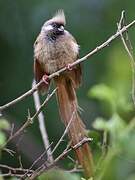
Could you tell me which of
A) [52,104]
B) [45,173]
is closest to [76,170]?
[45,173]

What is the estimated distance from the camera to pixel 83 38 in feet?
20.6

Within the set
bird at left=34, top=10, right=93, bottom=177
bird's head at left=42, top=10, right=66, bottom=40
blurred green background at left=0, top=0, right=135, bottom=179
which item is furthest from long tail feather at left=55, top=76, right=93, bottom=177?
blurred green background at left=0, top=0, right=135, bottom=179

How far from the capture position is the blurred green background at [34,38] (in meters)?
5.96

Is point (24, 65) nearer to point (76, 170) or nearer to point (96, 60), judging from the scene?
point (96, 60)

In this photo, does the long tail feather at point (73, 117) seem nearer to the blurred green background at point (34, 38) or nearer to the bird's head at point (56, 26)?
the bird's head at point (56, 26)

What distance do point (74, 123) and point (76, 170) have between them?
466 mm

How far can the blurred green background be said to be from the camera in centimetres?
596

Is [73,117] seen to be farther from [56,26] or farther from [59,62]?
[56,26]

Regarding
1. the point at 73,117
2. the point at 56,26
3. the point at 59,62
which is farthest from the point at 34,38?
the point at 73,117

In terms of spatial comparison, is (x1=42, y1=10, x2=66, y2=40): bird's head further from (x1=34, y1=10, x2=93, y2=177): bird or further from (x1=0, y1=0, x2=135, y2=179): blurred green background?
(x1=0, y1=0, x2=135, y2=179): blurred green background

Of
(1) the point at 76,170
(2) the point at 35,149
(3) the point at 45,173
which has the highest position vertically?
(3) the point at 45,173

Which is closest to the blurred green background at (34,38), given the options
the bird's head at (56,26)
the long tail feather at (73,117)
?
the bird's head at (56,26)

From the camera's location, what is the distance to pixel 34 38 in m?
6.37

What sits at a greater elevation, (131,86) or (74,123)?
(131,86)
